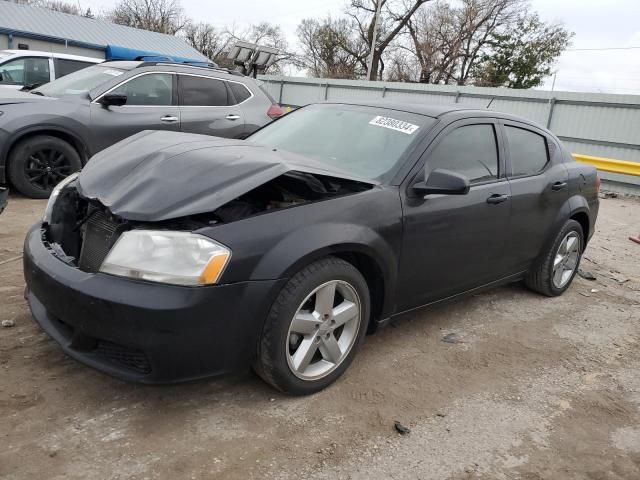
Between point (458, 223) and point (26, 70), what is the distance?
885 cm

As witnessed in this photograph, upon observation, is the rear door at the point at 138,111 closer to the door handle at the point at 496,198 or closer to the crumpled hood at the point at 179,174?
the crumpled hood at the point at 179,174

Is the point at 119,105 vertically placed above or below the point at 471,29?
below

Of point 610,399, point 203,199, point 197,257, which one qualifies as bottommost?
point 610,399

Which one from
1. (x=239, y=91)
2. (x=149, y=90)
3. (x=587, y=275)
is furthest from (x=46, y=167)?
(x=587, y=275)

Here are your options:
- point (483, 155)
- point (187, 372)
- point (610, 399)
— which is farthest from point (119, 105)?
point (610, 399)

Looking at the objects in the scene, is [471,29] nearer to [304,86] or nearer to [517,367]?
[304,86]

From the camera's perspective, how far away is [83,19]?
3147 centimetres

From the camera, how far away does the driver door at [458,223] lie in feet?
10.6

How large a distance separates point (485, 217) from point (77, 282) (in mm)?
2568

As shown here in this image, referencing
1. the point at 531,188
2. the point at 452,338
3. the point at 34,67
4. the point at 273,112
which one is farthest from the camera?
the point at 34,67

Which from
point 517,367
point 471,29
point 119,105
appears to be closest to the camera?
point 517,367

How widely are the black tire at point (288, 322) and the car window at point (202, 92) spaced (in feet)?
17.5

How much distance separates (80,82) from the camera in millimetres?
7117

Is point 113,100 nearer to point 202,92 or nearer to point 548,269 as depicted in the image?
point 202,92
